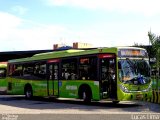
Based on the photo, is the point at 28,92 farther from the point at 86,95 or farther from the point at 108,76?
the point at 108,76

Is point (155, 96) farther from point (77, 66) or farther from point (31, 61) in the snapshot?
point (31, 61)

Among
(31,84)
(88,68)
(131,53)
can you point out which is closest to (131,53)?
(131,53)

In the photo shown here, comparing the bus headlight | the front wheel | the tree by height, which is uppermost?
the tree

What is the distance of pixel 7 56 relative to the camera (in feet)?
183

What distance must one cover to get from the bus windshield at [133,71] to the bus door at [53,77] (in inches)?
216

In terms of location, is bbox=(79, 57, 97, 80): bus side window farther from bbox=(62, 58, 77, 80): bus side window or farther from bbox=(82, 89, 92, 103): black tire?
bbox=(82, 89, 92, 103): black tire

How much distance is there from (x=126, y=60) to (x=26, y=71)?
949 cm

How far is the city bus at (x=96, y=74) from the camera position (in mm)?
19078

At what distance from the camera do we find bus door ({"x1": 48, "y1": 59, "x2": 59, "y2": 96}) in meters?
23.5

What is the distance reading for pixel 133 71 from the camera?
19203 mm

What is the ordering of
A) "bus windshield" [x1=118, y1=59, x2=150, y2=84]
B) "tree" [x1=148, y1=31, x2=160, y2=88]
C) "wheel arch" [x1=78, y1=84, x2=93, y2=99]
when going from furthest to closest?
"tree" [x1=148, y1=31, x2=160, y2=88] → "wheel arch" [x1=78, y1=84, x2=93, y2=99] → "bus windshield" [x1=118, y1=59, x2=150, y2=84]

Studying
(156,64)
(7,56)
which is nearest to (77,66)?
(156,64)

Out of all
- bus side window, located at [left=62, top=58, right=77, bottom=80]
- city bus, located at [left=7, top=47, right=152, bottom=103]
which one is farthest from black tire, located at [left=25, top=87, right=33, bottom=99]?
bus side window, located at [left=62, top=58, right=77, bottom=80]

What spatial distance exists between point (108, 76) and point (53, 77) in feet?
16.7
